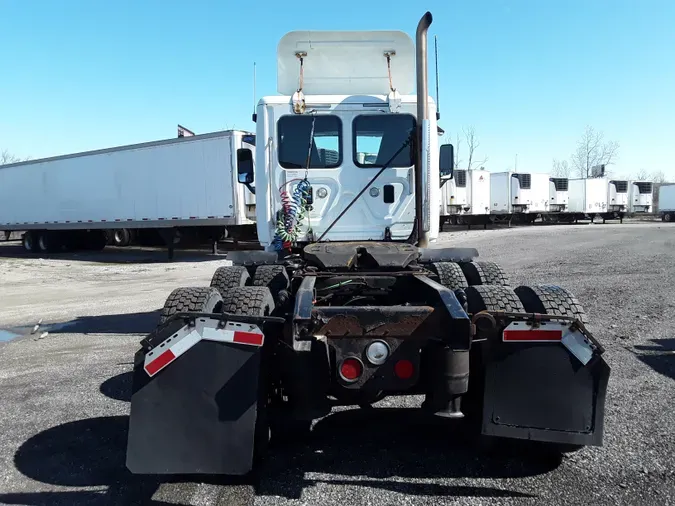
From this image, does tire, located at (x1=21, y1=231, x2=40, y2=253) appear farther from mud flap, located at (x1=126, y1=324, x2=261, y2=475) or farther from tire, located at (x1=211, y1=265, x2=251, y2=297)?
mud flap, located at (x1=126, y1=324, x2=261, y2=475)

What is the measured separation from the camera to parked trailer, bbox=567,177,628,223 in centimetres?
3866

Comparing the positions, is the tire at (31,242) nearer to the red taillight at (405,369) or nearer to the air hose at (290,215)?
the air hose at (290,215)

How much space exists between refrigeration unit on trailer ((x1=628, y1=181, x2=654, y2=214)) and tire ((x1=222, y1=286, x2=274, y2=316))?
43479 millimetres

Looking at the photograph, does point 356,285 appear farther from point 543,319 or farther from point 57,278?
point 57,278

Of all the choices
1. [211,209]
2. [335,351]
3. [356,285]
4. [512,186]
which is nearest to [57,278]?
[211,209]

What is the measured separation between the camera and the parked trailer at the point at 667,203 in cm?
4284

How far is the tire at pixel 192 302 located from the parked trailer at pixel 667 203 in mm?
47204

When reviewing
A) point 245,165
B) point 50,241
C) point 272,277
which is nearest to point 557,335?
point 272,277

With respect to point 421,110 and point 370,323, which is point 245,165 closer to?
point 421,110

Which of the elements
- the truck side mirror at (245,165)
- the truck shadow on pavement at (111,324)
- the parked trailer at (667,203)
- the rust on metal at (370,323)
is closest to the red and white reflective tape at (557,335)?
the rust on metal at (370,323)

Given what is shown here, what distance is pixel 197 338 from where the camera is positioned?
9.76 feet

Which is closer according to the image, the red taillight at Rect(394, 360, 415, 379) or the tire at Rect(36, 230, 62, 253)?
the red taillight at Rect(394, 360, 415, 379)

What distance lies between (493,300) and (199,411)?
5.97ft

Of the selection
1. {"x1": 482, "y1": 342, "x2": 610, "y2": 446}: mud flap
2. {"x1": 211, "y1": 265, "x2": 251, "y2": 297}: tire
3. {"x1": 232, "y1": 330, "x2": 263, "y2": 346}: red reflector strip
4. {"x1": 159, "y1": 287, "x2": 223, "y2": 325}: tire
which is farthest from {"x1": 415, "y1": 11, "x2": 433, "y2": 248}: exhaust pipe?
{"x1": 232, "y1": 330, "x2": 263, "y2": 346}: red reflector strip
